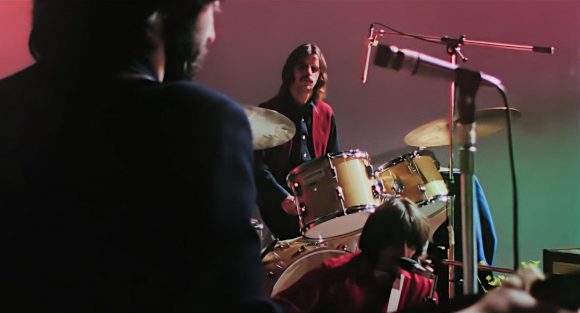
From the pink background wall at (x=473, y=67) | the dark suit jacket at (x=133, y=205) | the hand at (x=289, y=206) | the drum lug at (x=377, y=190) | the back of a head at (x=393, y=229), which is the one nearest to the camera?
the dark suit jacket at (x=133, y=205)

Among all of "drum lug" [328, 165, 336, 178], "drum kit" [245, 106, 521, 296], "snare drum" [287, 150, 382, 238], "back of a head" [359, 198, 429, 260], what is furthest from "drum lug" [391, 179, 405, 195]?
"drum lug" [328, 165, 336, 178]

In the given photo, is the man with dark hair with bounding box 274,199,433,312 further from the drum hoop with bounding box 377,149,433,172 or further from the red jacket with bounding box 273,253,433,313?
the drum hoop with bounding box 377,149,433,172

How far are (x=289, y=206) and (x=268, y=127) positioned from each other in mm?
380

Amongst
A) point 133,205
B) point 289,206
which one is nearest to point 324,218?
point 289,206

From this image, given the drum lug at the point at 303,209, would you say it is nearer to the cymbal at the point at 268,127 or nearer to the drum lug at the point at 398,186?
the cymbal at the point at 268,127

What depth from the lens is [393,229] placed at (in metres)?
1.80

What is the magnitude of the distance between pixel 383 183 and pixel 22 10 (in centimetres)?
167

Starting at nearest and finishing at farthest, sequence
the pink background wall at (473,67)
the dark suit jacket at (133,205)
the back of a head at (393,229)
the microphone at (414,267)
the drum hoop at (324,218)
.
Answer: the dark suit jacket at (133,205), the microphone at (414,267), the back of a head at (393,229), the drum hoop at (324,218), the pink background wall at (473,67)

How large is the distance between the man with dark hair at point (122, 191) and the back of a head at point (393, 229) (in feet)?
4.24

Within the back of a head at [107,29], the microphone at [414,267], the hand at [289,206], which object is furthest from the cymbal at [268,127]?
the back of a head at [107,29]

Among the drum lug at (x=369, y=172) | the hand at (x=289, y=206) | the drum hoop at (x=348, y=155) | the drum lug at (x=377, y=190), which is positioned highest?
the drum hoop at (x=348, y=155)

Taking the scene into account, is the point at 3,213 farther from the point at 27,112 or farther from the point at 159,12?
the point at 159,12

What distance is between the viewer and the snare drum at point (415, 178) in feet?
6.98

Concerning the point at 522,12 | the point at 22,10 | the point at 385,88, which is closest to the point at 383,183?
the point at 385,88
